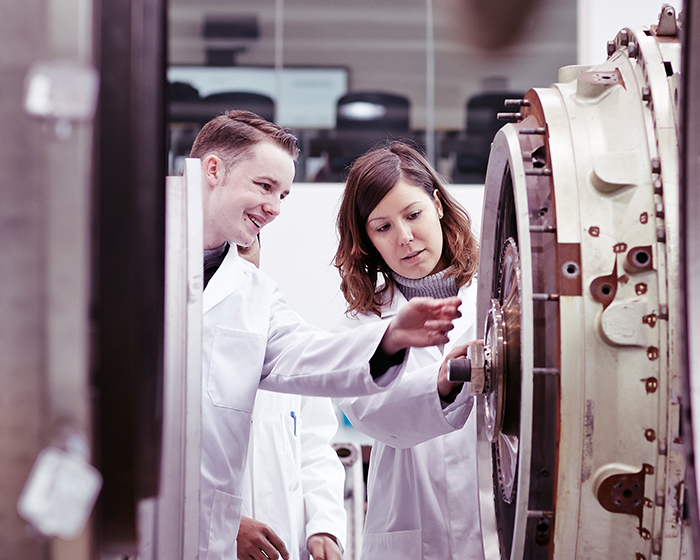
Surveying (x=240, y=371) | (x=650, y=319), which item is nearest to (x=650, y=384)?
(x=650, y=319)

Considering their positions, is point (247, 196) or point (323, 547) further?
point (323, 547)

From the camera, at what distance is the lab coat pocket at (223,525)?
1.09 metres

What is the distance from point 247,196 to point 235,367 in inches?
12.9

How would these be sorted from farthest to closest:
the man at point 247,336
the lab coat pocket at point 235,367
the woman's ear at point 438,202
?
the woman's ear at point 438,202 < the lab coat pocket at point 235,367 < the man at point 247,336

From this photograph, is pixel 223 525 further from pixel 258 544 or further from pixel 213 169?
pixel 213 169

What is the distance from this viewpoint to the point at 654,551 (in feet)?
2.25

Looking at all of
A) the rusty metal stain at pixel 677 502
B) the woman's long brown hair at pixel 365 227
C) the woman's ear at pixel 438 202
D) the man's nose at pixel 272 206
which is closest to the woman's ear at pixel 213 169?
the man's nose at pixel 272 206

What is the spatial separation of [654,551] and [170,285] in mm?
555

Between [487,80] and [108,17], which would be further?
[487,80]

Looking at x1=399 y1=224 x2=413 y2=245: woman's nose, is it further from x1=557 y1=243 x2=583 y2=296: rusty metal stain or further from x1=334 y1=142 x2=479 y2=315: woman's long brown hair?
x1=557 y1=243 x2=583 y2=296: rusty metal stain

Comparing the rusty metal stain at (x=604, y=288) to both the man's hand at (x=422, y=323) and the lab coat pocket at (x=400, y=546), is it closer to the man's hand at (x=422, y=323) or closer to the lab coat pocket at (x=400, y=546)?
the man's hand at (x=422, y=323)

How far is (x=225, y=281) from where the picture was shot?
124cm

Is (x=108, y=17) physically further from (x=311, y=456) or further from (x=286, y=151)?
(x=311, y=456)

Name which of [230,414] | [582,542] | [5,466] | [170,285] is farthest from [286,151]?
[5,466]
